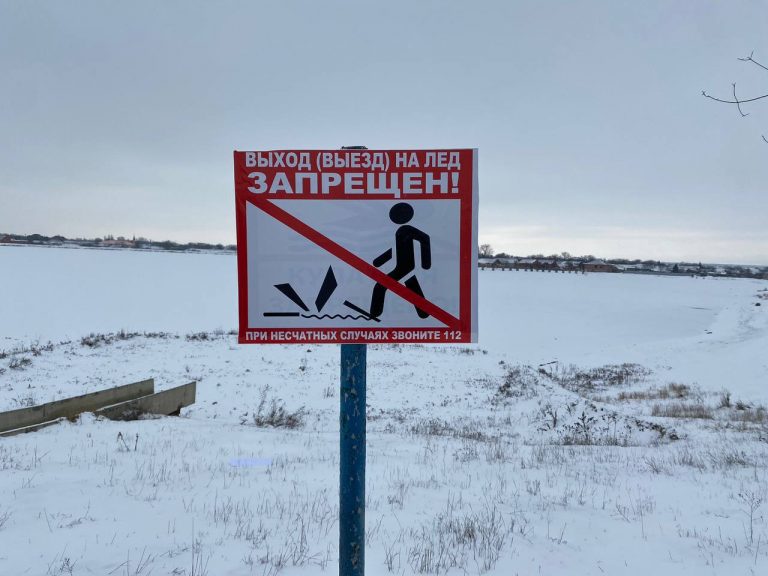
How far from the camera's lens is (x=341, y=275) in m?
2.42

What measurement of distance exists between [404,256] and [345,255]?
278 mm

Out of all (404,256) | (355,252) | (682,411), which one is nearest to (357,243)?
(355,252)

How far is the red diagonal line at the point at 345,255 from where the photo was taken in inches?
95.4

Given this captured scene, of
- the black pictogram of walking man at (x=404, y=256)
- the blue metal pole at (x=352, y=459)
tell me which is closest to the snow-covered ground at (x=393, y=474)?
the blue metal pole at (x=352, y=459)

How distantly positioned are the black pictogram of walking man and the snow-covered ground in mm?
2147

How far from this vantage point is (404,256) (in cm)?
244

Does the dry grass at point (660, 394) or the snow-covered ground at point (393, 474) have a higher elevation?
the snow-covered ground at point (393, 474)

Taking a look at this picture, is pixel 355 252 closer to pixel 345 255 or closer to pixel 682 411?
pixel 345 255

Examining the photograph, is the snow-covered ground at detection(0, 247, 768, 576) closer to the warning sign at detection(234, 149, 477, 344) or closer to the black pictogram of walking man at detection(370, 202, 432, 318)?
the warning sign at detection(234, 149, 477, 344)

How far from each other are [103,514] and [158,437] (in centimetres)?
355

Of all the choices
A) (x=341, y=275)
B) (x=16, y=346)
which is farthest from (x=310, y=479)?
(x=16, y=346)

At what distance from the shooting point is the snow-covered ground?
12.1 ft

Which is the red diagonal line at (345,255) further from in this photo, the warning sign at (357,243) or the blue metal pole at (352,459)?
the blue metal pole at (352,459)

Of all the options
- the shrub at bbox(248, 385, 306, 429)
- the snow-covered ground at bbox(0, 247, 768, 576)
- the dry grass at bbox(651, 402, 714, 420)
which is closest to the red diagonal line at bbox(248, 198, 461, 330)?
the snow-covered ground at bbox(0, 247, 768, 576)
